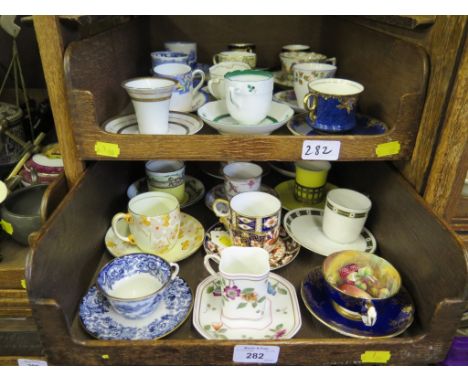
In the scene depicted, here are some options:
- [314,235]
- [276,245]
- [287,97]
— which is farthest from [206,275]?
[287,97]

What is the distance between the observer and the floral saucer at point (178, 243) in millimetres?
893

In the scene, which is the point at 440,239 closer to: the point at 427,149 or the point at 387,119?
the point at 427,149

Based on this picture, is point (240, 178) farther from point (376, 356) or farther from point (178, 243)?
point (376, 356)

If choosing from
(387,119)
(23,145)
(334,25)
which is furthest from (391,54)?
(23,145)

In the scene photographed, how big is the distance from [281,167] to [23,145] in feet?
2.46

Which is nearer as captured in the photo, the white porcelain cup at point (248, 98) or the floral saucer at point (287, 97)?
the white porcelain cup at point (248, 98)

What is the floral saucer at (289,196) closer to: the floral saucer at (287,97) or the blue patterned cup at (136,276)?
the floral saucer at (287,97)

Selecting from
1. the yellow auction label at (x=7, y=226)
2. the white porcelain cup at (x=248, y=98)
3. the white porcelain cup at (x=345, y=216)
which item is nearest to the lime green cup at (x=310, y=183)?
the white porcelain cup at (x=345, y=216)

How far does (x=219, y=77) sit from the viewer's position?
3.06 feet

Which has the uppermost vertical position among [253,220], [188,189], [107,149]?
[107,149]

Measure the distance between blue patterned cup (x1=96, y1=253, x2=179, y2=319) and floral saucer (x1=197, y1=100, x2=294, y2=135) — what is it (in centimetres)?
29

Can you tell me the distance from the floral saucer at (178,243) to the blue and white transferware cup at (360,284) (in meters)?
0.30

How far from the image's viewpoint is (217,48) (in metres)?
1.35

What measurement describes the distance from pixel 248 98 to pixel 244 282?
343mm
